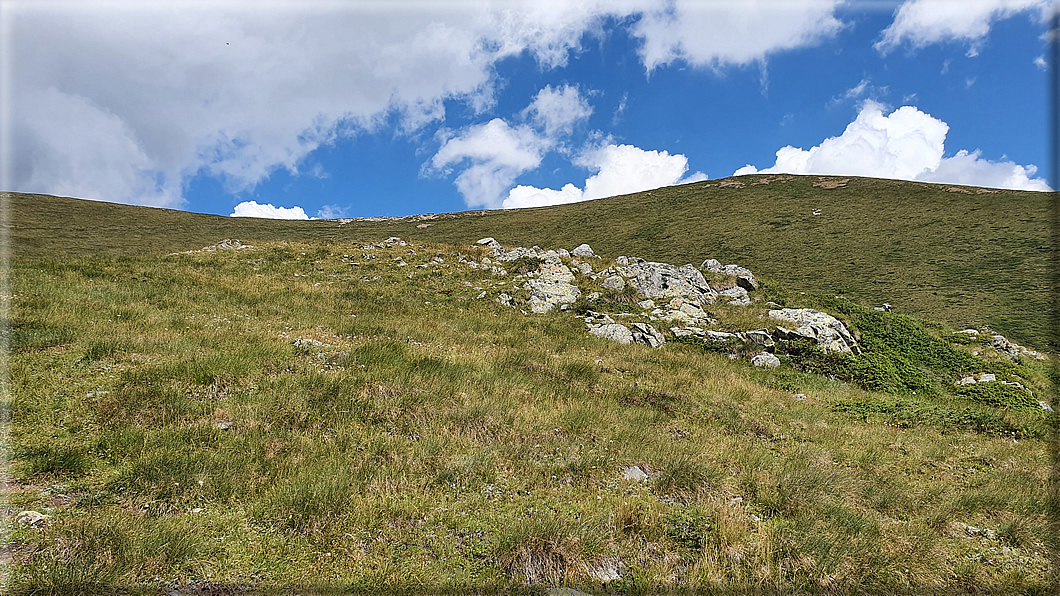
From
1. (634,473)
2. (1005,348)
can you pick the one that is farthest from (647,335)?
(1005,348)

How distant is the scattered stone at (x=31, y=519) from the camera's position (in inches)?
158

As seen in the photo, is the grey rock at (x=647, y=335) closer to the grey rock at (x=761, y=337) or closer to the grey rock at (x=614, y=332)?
the grey rock at (x=614, y=332)

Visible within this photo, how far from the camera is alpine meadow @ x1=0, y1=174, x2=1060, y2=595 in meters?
4.43

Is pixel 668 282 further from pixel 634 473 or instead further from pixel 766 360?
pixel 634 473

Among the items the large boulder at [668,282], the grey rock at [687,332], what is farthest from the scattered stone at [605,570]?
the large boulder at [668,282]

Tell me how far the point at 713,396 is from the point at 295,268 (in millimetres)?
22027

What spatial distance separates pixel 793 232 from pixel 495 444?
58419 millimetres

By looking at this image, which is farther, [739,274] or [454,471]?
Answer: [739,274]

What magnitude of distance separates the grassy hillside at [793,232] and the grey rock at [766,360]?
22567 millimetres

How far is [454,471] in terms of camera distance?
5.98 m

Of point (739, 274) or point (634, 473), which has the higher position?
point (739, 274)

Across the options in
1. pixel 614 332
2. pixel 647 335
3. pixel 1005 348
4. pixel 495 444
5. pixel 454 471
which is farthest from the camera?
pixel 1005 348

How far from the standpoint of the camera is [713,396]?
11328mm

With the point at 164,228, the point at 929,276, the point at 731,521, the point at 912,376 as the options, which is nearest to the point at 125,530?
the point at 731,521
